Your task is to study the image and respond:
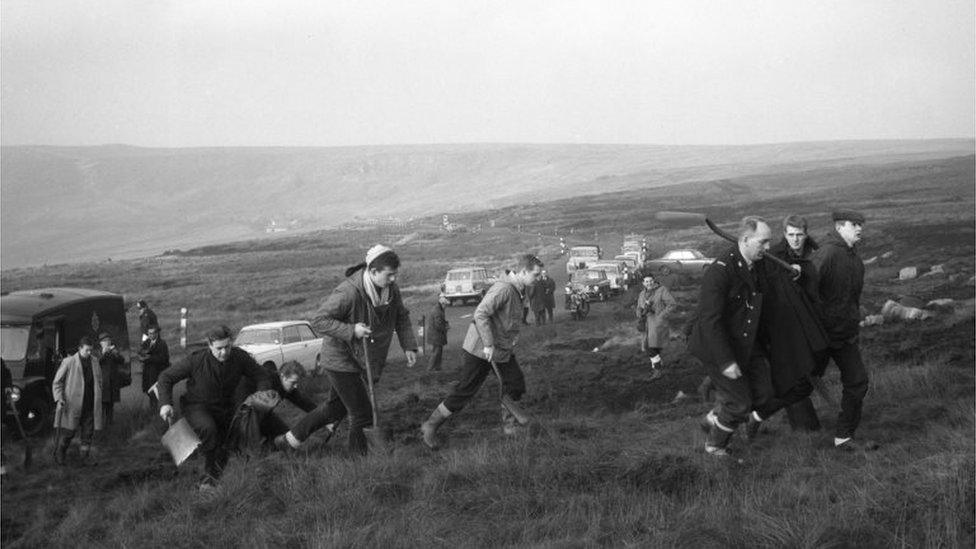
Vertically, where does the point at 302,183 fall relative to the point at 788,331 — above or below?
below

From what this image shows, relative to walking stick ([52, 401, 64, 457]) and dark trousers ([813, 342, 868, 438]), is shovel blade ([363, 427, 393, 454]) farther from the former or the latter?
walking stick ([52, 401, 64, 457])

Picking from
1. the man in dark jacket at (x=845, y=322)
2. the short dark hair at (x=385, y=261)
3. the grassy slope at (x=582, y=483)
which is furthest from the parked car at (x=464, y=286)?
the man in dark jacket at (x=845, y=322)

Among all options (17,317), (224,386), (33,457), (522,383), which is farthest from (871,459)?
(17,317)

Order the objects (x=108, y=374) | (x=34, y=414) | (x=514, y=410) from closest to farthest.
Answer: (x=514, y=410) < (x=108, y=374) < (x=34, y=414)

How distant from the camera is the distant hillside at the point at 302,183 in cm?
11562

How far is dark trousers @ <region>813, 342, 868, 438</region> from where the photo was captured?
6.80m

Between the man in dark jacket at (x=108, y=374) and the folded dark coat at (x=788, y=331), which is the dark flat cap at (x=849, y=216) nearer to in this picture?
the folded dark coat at (x=788, y=331)

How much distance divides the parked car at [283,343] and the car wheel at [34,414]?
471cm

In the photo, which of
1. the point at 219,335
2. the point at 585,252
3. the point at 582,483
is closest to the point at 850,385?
the point at 582,483

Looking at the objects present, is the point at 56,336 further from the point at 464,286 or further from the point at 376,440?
the point at 464,286

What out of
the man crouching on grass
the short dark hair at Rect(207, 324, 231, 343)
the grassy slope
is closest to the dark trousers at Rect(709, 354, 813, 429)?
the grassy slope

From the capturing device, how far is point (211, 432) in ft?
23.3

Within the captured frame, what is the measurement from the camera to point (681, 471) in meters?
6.04

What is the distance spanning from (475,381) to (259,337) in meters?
10.9
